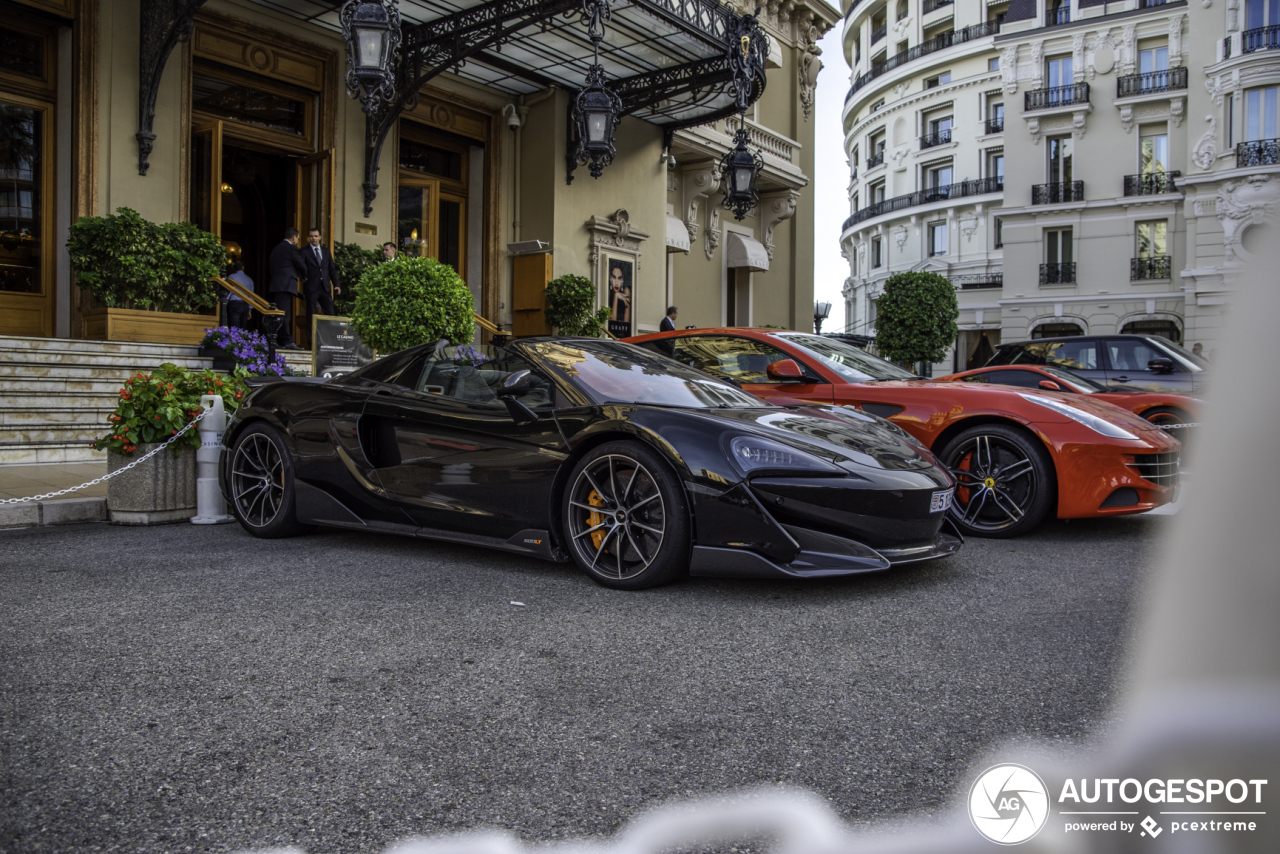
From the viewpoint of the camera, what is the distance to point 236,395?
6.61 metres

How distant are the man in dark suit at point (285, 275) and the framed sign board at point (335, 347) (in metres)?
2.61

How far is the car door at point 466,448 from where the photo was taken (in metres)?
4.49

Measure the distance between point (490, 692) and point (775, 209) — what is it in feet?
74.2

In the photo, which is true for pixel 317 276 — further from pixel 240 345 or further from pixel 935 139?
pixel 935 139

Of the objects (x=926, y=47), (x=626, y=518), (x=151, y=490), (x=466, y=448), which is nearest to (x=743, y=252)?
(x=151, y=490)

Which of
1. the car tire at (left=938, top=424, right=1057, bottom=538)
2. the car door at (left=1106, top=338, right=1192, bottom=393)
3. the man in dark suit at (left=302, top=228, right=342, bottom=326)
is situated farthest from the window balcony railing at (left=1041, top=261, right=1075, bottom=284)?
the car tire at (left=938, top=424, right=1057, bottom=538)

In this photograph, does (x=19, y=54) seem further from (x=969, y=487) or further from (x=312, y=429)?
(x=969, y=487)

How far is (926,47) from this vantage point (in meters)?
53.5

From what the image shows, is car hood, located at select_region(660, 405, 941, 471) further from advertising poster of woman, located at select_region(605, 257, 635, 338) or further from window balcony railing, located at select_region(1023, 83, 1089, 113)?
window balcony railing, located at select_region(1023, 83, 1089, 113)

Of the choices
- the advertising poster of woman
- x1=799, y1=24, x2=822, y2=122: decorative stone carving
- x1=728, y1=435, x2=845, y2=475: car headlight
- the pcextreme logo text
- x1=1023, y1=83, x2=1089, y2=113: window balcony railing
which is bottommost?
the pcextreme logo text

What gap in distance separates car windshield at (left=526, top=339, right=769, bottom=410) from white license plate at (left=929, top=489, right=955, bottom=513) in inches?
39.8

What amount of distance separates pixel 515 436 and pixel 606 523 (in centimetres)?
67

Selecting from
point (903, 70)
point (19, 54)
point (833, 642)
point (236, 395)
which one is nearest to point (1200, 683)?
point (833, 642)

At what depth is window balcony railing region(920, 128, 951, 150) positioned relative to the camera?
53.4m
